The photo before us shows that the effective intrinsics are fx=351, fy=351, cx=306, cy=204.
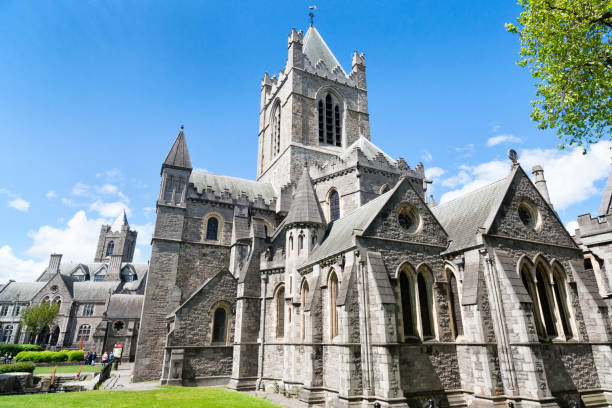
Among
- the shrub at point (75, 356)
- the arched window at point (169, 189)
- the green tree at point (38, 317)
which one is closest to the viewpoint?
the arched window at point (169, 189)

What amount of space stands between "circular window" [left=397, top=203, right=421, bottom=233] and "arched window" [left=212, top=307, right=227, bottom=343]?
1278cm

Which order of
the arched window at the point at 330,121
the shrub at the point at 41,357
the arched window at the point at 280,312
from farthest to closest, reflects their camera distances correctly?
the arched window at the point at 330,121 → the shrub at the point at 41,357 → the arched window at the point at 280,312

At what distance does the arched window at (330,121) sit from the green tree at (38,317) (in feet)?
157

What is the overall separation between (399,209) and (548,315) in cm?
807

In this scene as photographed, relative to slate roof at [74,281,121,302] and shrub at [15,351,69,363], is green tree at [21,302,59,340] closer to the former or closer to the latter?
slate roof at [74,281,121,302]

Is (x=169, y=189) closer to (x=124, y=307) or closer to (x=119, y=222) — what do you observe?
(x=124, y=307)

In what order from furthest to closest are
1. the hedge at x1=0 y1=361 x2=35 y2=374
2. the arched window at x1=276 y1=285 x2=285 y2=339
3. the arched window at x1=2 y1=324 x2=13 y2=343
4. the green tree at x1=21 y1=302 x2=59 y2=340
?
the arched window at x1=2 y1=324 x2=13 y2=343
the green tree at x1=21 y1=302 x2=59 y2=340
the hedge at x1=0 y1=361 x2=35 y2=374
the arched window at x1=276 y1=285 x2=285 y2=339

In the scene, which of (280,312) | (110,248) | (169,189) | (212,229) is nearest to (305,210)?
(280,312)

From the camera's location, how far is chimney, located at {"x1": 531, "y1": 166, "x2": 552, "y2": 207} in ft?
71.8

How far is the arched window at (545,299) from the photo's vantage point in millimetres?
15497

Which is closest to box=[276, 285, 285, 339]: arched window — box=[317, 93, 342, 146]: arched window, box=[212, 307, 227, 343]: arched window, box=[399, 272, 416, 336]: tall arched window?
box=[212, 307, 227, 343]: arched window

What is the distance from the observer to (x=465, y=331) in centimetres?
1448

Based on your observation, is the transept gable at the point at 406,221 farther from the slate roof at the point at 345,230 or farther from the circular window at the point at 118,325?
the circular window at the point at 118,325

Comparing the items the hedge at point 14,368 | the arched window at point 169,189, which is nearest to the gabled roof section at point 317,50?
the arched window at point 169,189
